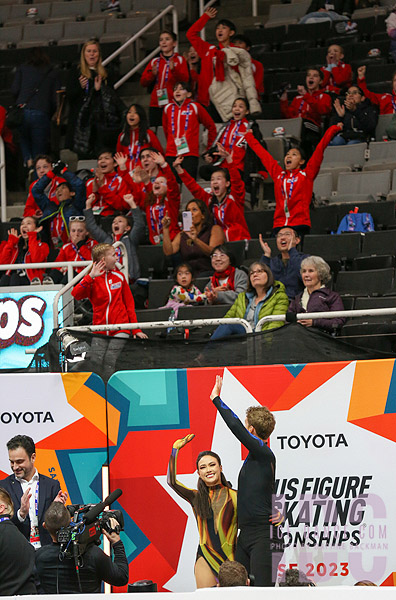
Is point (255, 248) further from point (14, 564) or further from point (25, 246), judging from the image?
point (14, 564)

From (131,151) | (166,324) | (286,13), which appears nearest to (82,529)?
(166,324)

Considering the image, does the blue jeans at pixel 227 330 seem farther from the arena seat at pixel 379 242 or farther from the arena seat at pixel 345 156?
the arena seat at pixel 345 156

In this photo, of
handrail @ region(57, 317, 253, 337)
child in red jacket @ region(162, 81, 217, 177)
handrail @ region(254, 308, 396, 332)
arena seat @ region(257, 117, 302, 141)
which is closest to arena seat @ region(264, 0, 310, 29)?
arena seat @ region(257, 117, 302, 141)

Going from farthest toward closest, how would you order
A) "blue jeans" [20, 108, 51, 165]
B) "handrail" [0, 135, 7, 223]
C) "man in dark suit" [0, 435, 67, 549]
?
"blue jeans" [20, 108, 51, 165] → "handrail" [0, 135, 7, 223] → "man in dark suit" [0, 435, 67, 549]

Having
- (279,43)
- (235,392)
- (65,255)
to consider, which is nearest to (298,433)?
(235,392)

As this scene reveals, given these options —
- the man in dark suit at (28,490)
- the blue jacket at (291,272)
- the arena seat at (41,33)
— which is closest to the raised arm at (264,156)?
the blue jacket at (291,272)

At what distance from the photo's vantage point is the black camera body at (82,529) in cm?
654

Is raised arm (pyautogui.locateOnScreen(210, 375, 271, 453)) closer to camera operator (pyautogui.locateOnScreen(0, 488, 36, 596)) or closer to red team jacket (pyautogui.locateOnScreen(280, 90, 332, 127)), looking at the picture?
camera operator (pyautogui.locateOnScreen(0, 488, 36, 596))

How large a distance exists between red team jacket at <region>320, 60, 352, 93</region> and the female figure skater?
743 cm

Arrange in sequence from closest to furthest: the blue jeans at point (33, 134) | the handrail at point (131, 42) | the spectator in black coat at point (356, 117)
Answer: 1. the spectator in black coat at point (356, 117)
2. the blue jeans at point (33, 134)
3. the handrail at point (131, 42)

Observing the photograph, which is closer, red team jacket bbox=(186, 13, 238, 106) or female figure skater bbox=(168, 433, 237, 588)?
female figure skater bbox=(168, 433, 237, 588)

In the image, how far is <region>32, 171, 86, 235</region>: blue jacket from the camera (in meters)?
12.2

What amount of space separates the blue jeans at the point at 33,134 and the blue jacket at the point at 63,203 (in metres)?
1.33

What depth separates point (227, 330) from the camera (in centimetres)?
875
